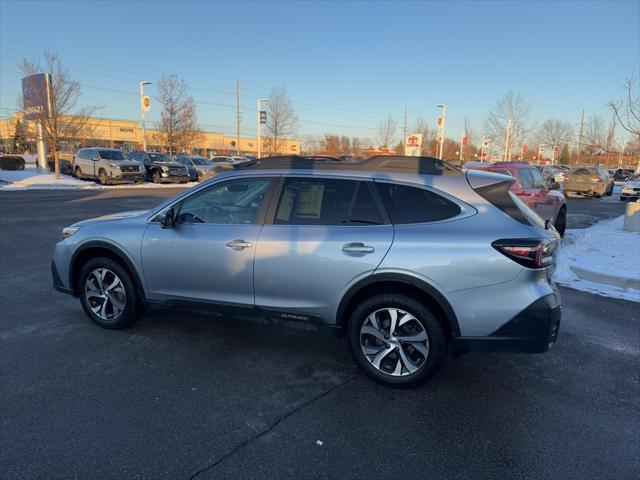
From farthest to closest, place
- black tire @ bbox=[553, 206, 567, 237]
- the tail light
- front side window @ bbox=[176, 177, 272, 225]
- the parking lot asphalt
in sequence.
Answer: black tire @ bbox=[553, 206, 567, 237], front side window @ bbox=[176, 177, 272, 225], the tail light, the parking lot asphalt

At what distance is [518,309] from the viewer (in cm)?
314

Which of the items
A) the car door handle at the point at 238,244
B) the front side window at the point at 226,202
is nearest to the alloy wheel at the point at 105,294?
the front side window at the point at 226,202

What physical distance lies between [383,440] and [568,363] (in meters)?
2.18

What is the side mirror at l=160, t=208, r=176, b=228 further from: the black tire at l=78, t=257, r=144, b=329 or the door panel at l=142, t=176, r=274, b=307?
the black tire at l=78, t=257, r=144, b=329

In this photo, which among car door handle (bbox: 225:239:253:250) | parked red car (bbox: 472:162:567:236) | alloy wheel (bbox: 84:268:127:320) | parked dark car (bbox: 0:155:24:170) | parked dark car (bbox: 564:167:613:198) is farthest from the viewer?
parked dark car (bbox: 0:155:24:170)

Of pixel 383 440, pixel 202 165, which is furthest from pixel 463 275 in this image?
pixel 202 165

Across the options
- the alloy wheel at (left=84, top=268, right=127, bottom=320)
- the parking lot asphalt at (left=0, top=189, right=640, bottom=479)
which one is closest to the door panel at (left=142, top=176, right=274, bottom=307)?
the alloy wheel at (left=84, top=268, right=127, bottom=320)

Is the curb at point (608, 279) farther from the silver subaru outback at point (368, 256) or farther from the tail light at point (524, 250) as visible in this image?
the tail light at point (524, 250)

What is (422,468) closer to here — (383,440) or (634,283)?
(383,440)

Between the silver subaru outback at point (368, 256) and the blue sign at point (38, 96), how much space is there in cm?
2529

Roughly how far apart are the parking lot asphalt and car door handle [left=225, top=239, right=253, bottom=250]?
1022 millimetres

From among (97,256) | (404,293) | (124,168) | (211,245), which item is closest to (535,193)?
(404,293)

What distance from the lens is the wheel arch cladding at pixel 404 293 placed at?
329 cm

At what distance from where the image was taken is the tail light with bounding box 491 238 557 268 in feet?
10.2
